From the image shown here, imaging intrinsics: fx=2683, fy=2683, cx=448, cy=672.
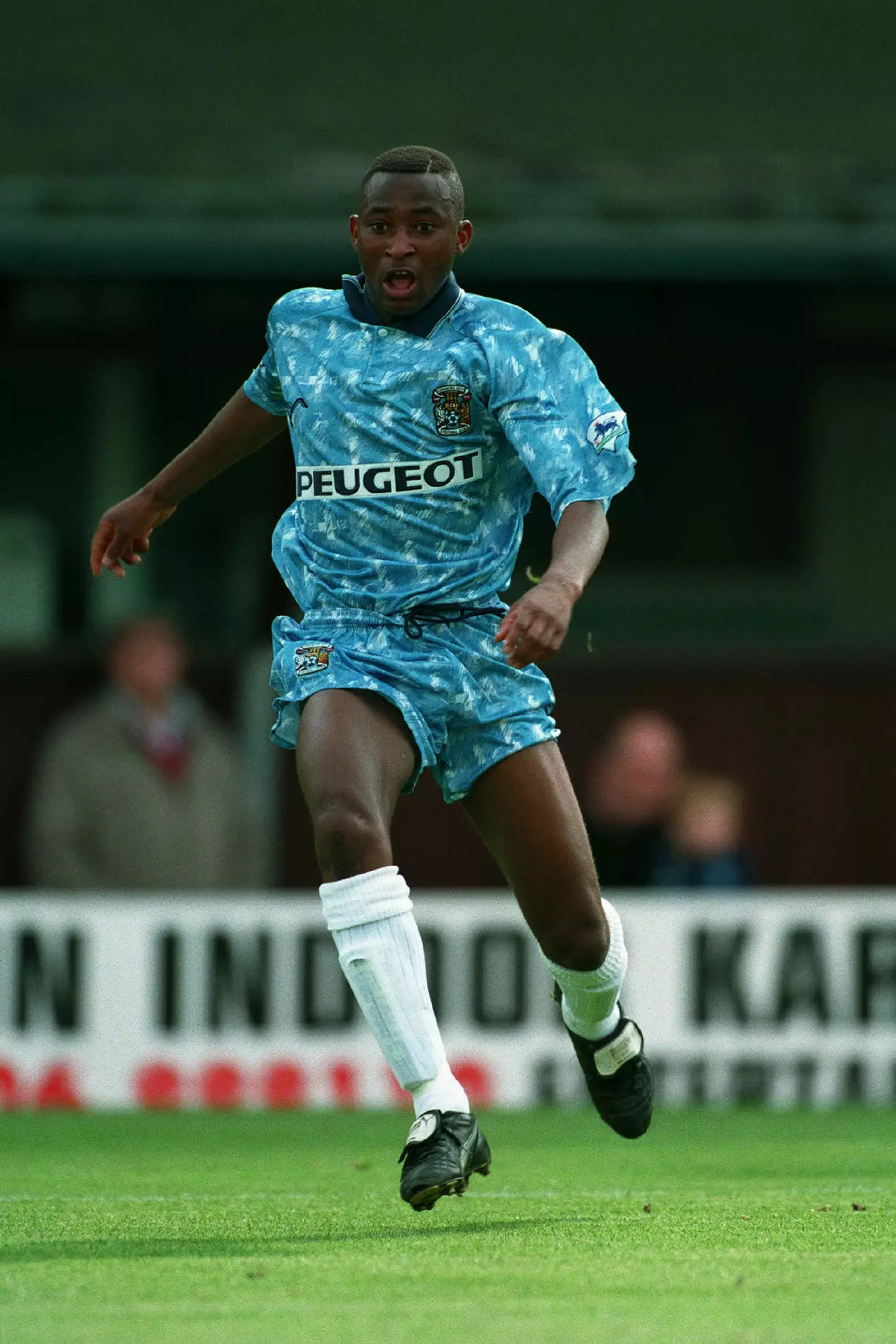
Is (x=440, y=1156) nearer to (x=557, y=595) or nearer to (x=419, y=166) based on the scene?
(x=557, y=595)

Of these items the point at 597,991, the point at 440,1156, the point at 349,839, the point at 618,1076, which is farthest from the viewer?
the point at 618,1076

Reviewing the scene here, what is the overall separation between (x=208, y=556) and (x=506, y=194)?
275cm

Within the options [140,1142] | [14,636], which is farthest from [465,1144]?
[14,636]

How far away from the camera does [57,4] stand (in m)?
13.3

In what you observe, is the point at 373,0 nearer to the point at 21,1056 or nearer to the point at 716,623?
the point at 716,623

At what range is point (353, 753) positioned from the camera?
209 inches

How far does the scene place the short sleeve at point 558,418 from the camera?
5.48 meters

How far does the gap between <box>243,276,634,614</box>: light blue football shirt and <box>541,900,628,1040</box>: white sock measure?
0.83m

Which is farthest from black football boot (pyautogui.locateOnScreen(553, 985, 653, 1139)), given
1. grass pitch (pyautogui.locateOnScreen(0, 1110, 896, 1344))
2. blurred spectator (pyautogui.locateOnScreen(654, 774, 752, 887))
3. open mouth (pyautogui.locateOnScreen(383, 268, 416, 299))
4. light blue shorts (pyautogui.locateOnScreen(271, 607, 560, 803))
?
blurred spectator (pyautogui.locateOnScreen(654, 774, 752, 887))

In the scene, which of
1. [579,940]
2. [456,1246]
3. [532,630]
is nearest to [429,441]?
[532,630]

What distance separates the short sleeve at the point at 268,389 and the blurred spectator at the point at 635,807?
16.1 ft

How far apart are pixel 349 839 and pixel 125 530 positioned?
4.10ft

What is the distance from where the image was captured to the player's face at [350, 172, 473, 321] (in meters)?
5.56

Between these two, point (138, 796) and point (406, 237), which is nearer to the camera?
point (406, 237)
